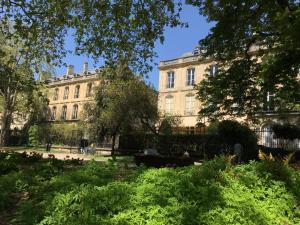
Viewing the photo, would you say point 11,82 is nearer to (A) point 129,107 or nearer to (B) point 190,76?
(A) point 129,107

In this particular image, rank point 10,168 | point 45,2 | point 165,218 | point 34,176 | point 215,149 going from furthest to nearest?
point 215,149, point 45,2, point 10,168, point 34,176, point 165,218

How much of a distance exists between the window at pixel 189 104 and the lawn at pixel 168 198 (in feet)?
133

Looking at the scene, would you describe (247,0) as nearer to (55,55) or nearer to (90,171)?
(55,55)

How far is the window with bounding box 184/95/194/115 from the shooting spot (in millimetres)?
48441

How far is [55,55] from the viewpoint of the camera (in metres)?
18.1

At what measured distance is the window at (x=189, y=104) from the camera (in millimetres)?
48441

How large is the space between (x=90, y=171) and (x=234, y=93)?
12406mm

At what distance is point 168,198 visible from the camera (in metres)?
6.09

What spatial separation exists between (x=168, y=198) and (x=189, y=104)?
43.0m

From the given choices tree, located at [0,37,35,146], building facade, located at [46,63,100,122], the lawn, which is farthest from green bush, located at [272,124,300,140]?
building facade, located at [46,63,100,122]

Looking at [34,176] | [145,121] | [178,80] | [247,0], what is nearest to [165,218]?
[34,176]

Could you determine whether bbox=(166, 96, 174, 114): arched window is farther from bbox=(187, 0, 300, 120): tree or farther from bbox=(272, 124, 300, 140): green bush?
bbox=(187, 0, 300, 120): tree

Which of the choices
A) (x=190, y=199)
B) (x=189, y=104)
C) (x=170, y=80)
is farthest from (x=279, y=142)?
(x=170, y=80)

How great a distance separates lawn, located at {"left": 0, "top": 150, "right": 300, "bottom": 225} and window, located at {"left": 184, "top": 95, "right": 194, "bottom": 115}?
40.5 meters
